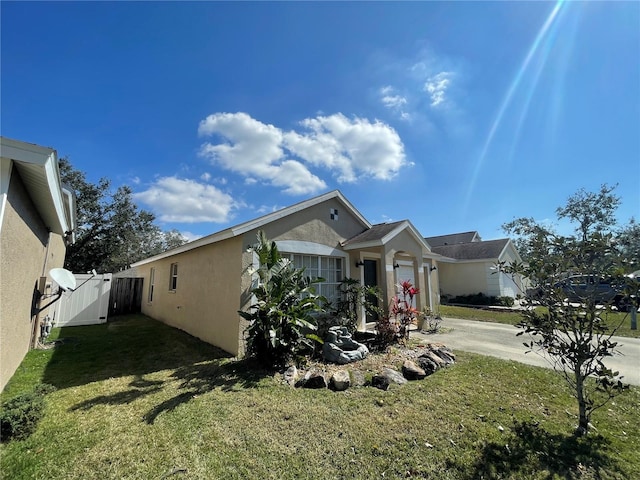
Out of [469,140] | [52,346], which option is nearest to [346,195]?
[469,140]

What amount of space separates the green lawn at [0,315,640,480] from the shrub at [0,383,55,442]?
0.15 meters

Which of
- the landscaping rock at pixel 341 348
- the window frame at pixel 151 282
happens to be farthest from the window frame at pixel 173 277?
the landscaping rock at pixel 341 348

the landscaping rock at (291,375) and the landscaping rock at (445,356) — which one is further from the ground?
the landscaping rock at (445,356)

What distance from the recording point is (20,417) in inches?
157

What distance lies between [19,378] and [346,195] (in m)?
10.3

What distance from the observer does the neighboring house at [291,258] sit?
8070 mm

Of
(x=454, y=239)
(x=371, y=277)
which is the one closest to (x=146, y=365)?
(x=371, y=277)

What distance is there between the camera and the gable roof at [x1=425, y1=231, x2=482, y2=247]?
112 feet

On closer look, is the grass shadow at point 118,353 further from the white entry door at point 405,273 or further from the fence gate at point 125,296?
the white entry door at point 405,273

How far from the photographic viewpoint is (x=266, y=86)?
406 inches

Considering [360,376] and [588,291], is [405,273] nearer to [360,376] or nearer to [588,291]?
[360,376]

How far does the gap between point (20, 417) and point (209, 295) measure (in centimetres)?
556

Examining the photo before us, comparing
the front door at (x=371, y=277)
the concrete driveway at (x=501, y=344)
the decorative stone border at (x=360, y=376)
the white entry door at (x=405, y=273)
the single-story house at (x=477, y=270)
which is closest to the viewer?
the decorative stone border at (x=360, y=376)

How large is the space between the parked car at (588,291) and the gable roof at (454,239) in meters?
31.6
